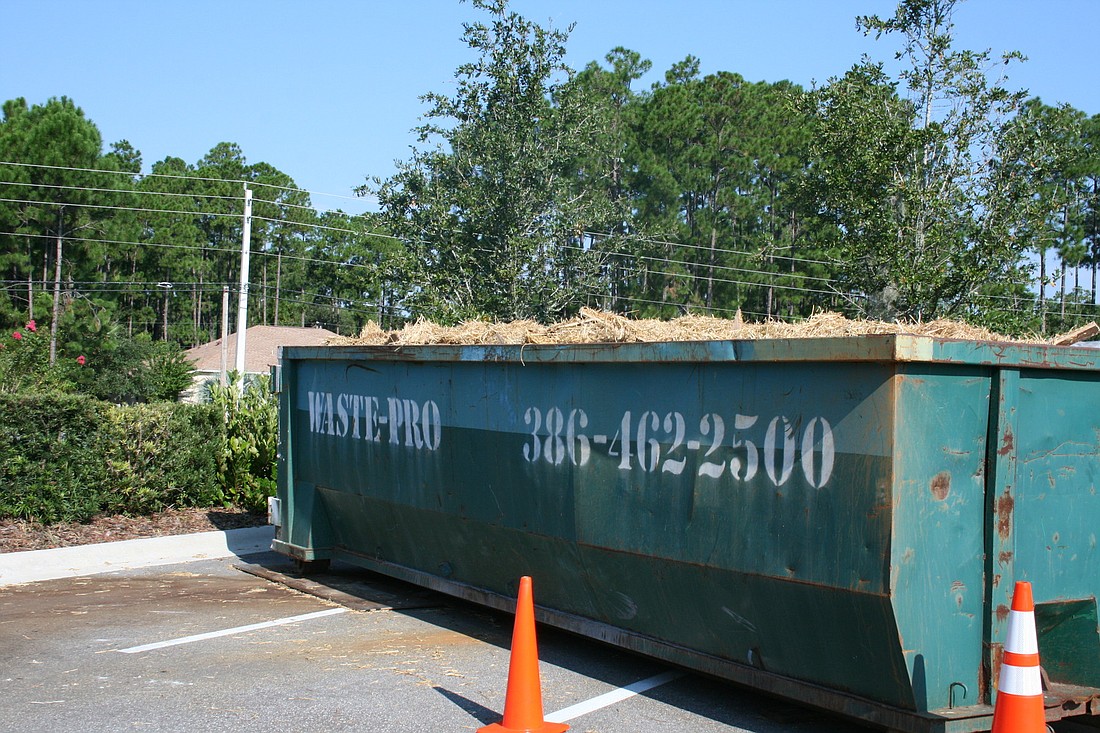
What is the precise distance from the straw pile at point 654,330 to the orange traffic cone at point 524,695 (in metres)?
1.84

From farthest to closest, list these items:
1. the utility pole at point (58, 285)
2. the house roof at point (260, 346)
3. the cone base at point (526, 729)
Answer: the house roof at point (260, 346)
the utility pole at point (58, 285)
the cone base at point (526, 729)

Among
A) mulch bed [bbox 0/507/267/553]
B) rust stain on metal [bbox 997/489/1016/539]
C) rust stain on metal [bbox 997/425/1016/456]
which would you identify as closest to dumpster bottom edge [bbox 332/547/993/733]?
rust stain on metal [bbox 997/489/1016/539]

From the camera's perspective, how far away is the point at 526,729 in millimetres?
4980

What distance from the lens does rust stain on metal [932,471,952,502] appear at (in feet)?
15.3

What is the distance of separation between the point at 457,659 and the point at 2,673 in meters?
2.75

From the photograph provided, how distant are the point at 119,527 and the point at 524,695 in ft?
26.1

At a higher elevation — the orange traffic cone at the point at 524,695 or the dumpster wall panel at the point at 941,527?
the dumpster wall panel at the point at 941,527

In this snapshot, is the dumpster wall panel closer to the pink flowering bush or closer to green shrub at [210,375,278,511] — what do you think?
green shrub at [210,375,278,511]

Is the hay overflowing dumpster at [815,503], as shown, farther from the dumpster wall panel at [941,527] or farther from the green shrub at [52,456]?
the green shrub at [52,456]

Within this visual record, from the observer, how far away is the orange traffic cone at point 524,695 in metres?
5.00

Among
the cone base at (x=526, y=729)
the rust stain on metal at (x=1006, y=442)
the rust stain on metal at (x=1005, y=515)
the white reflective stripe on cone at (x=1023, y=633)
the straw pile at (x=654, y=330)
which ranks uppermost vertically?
the straw pile at (x=654, y=330)

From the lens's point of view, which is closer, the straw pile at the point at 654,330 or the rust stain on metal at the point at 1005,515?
the rust stain on metal at the point at 1005,515

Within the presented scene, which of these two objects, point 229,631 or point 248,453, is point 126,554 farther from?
point 229,631

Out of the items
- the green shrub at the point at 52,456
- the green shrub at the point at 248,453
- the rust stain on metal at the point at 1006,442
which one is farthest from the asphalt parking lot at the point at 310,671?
the green shrub at the point at 248,453
